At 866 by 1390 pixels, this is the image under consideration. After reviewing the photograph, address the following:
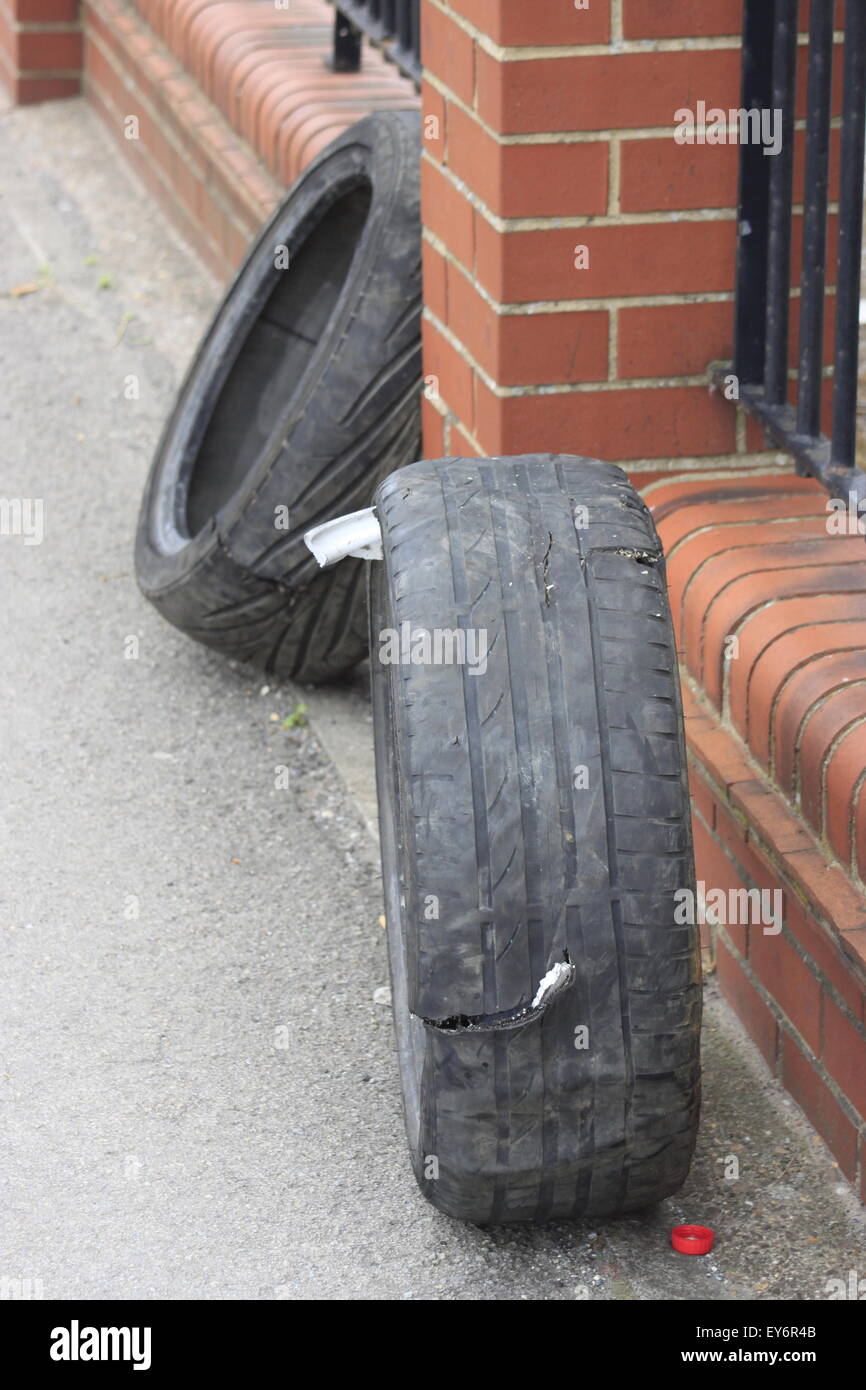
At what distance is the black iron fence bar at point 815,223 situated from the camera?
2820mm

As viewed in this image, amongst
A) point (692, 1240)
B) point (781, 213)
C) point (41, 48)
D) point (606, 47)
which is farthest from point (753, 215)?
point (41, 48)

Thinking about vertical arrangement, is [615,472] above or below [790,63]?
below

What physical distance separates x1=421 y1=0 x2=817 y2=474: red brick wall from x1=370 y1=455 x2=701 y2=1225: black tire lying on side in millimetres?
826

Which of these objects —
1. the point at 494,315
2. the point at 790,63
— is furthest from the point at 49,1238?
the point at 790,63

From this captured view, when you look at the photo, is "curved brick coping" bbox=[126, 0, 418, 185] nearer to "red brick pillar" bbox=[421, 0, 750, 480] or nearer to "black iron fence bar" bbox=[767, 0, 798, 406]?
"red brick pillar" bbox=[421, 0, 750, 480]

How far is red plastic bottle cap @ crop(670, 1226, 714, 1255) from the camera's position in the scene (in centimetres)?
252

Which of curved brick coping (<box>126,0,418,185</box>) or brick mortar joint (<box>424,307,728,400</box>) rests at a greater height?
curved brick coping (<box>126,0,418,185</box>)

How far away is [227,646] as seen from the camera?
4012mm

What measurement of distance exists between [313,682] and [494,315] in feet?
3.81

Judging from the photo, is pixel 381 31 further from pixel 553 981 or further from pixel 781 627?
pixel 553 981

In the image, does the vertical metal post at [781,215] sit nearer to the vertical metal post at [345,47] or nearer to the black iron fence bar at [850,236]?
the black iron fence bar at [850,236]

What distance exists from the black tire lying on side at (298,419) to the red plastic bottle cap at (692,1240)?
61.7 inches

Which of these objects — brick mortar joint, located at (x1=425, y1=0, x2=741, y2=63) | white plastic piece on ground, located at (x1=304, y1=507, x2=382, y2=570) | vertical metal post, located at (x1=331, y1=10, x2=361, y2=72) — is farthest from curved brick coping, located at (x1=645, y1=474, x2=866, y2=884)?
vertical metal post, located at (x1=331, y1=10, x2=361, y2=72)

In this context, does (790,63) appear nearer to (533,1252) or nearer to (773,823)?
(773,823)
